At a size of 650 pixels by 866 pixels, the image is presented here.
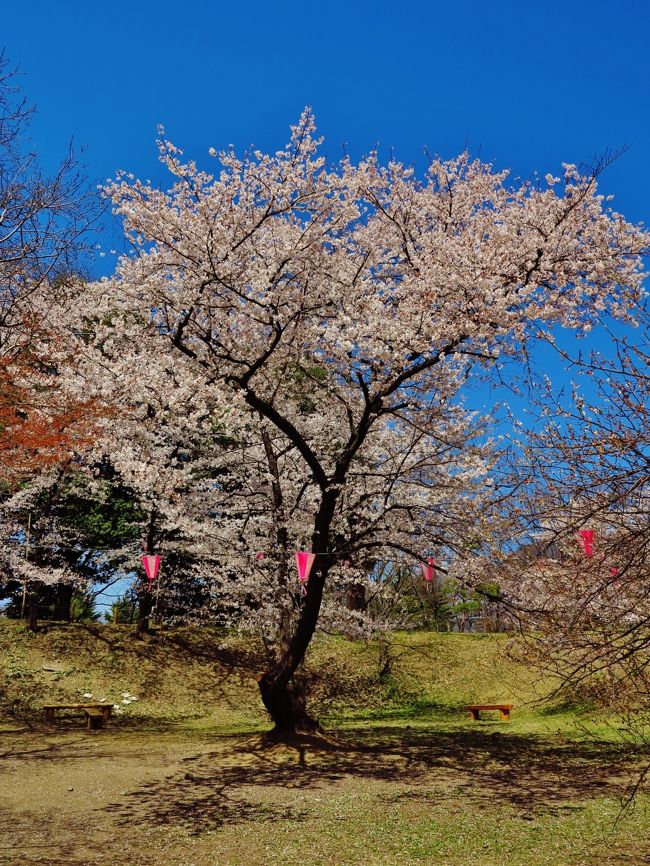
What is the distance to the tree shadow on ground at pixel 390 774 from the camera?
302 inches

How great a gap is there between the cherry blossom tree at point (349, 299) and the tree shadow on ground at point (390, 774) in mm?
1501

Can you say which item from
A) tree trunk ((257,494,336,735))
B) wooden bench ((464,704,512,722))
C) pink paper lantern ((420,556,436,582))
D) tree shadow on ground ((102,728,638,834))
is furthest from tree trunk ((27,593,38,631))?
wooden bench ((464,704,512,722))

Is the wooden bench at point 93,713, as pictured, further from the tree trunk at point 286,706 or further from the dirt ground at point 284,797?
the tree trunk at point 286,706

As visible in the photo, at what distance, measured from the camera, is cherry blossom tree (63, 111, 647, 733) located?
9.73 m

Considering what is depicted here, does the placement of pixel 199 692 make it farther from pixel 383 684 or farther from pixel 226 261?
pixel 226 261

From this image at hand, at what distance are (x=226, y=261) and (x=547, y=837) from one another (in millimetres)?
7704

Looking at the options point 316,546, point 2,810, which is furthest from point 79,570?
point 2,810

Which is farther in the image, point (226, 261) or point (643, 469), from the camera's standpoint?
point (226, 261)

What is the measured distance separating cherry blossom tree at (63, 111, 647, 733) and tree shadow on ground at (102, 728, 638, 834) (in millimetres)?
1501

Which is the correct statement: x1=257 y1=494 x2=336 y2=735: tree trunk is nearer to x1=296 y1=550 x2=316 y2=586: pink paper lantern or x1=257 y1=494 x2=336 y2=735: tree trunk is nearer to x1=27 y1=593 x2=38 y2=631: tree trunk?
x1=296 y1=550 x2=316 y2=586: pink paper lantern

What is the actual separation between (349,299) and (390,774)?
21.6ft

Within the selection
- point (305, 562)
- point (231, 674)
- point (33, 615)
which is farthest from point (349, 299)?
point (33, 615)

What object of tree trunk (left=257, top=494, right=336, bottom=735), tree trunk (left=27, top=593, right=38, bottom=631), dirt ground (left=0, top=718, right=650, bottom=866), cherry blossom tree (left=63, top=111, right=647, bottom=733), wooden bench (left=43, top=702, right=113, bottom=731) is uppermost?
cherry blossom tree (left=63, top=111, right=647, bottom=733)

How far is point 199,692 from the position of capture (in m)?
17.3
